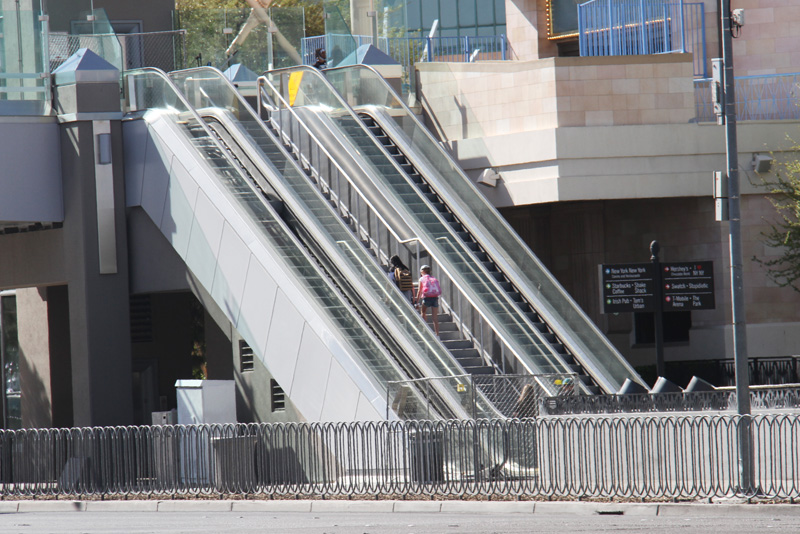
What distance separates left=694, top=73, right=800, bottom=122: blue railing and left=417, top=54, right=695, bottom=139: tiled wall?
1282 millimetres

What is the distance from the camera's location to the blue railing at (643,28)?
29125mm

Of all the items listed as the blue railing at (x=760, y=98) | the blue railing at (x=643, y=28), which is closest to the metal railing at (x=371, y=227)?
the blue railing at (x=643, y=28)

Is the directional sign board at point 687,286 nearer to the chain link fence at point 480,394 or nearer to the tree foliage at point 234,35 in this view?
the chain link fence at point 480,394

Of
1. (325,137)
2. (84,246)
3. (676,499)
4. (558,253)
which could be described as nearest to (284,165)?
(325,137)

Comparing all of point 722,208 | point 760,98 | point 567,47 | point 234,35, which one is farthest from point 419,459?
point 567,47

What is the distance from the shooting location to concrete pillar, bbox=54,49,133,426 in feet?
82.9

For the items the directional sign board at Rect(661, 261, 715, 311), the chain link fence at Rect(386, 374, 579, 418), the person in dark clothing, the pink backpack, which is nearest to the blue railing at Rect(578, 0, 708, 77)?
the person in dark clothing

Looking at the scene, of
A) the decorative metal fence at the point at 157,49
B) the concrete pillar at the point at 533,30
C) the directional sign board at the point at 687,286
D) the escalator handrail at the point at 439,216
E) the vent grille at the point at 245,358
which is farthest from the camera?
the concrete pillar at the point at 533,30

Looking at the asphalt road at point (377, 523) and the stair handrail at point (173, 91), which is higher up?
the stair handrail at point (173, 91)

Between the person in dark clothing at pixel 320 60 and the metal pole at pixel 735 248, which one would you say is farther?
the person in dark clothing at pixel 320 60

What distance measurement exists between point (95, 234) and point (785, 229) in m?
13.9

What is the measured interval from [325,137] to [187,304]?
8982mm

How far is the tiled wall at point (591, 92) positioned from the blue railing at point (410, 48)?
4669 mm

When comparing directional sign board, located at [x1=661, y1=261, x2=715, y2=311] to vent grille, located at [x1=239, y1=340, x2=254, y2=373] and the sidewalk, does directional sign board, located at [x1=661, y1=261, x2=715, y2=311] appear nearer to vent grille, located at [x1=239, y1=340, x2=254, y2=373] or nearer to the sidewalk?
the sidewalk
